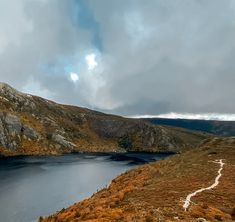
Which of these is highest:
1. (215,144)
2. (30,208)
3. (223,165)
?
(215,144)

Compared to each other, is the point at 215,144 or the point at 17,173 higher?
the point at 215,144

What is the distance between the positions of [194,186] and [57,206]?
5572 cm

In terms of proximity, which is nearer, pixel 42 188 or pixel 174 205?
pixel 174 205

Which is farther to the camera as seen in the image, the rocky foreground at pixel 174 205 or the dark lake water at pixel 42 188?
the dark lake water at pixel 42 188

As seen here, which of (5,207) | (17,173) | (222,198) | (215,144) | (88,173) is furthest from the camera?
(88,173)

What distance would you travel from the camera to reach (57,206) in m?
103

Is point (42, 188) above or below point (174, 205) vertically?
above

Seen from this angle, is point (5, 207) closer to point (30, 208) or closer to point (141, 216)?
point (30, 208)

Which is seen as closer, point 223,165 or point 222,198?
point 222,198

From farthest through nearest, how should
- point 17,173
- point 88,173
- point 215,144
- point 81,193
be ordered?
point 88,173 → point 17,173 → point 215,144 → point 81,193

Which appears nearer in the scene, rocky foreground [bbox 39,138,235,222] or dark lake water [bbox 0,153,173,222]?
rocky foreground [bbox 39,138,235,222]

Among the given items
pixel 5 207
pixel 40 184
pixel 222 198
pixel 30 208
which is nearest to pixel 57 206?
pixel 30 208

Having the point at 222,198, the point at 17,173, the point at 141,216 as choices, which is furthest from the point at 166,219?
the point at 17,173

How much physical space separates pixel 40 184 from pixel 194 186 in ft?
314
